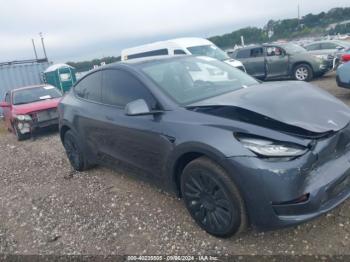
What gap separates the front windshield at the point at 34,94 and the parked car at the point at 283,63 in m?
7.81

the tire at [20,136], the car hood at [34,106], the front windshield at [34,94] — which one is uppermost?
the front windshield at [34,94]

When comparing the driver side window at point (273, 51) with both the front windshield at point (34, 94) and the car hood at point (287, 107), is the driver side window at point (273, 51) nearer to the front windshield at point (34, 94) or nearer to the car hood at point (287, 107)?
the front windshield at point (34, 94)

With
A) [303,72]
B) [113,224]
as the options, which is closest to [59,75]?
[303,72]

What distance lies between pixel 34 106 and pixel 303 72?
9.61 m

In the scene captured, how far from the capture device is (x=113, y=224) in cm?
373

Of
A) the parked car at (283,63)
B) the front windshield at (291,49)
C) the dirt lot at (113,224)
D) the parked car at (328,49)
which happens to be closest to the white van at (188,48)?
the parked car at (283,63)

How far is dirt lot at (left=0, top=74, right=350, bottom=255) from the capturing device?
3.03m

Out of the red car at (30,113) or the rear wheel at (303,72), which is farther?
the rear wheel at (303,72)

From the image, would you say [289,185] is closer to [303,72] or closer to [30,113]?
[30,113]

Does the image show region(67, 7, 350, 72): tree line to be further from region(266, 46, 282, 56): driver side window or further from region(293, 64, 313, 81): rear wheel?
region(293, 64, 313, 81): rear wheel

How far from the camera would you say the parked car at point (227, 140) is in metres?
2.63

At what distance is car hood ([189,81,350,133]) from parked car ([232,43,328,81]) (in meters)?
10.3

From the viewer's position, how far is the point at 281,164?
8.52ft

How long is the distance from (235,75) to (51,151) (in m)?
4.76
